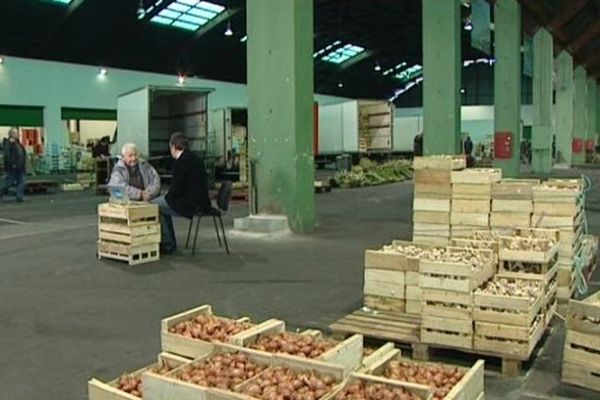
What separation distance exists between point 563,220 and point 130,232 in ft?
16.3

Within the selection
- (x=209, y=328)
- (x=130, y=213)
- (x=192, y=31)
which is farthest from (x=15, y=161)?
(x=209, y=328)

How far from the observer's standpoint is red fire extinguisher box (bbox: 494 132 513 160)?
20219 millimetres

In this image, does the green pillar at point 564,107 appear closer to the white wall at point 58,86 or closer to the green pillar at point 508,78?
the green pillar at point 508,78

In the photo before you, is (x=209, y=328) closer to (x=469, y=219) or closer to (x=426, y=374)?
(x=426, y=374)

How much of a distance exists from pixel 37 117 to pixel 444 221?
68.4 feet

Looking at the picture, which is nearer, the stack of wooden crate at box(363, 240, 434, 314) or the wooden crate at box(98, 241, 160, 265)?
the stack of wooden crate at box(363, 240, 434, 314)

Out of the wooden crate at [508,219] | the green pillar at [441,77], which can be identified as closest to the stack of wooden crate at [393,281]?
the wooden crate at [508,219]

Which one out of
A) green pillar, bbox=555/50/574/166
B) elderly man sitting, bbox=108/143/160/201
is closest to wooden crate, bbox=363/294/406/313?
elderly man sitting, bbox=108/143/160/201

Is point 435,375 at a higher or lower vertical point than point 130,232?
lower

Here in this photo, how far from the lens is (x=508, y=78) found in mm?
20672

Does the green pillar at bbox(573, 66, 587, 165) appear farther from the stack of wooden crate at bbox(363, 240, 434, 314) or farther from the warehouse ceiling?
the stack of wooden crate at bbox(363, 240, 434, 314)

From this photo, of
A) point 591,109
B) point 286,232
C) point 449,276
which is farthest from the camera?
point 591,109

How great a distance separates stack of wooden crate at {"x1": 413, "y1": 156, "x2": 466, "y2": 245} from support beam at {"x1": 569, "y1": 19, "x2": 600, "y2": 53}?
24574mm

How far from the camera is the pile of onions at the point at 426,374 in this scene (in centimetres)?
323
